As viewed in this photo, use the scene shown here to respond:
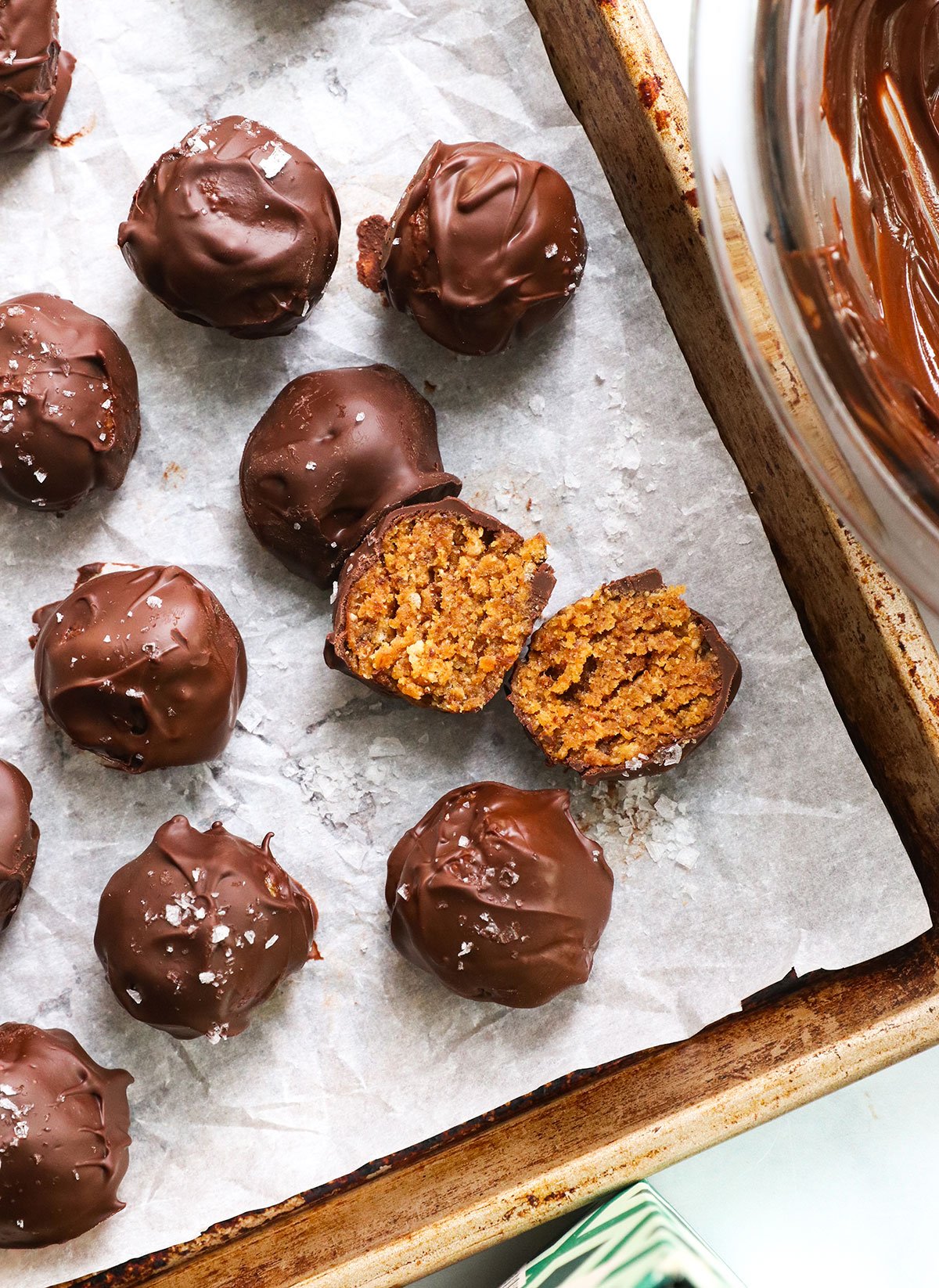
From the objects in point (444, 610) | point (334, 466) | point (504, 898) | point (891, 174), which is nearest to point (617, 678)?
point (444, 610)

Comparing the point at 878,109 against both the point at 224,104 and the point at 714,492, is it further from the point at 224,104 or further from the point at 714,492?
the point at 224,104

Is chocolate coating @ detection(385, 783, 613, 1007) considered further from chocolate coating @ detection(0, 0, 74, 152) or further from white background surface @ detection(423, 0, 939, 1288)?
chocolate coating @ detection(0, 0, 74, 152)

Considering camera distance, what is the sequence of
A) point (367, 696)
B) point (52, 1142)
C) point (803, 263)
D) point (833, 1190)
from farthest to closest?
point (833, 1190)
point (367, 696)
point (52, 1142)
point (803, 263)

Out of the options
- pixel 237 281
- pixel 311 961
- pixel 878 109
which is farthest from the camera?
pixel 311 961

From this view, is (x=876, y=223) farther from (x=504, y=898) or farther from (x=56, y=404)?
(x=56, y=404)

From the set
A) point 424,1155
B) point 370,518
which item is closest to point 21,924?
point 424,1155

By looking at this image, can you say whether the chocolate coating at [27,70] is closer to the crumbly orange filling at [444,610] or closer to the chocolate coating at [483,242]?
the chocolate coating at [483,242]
